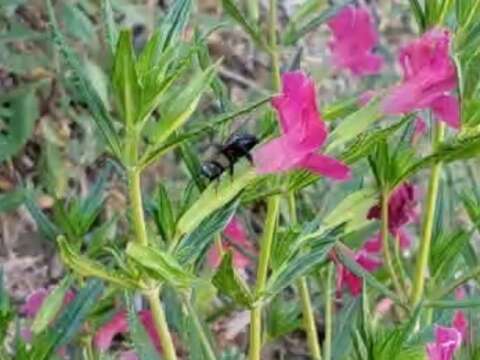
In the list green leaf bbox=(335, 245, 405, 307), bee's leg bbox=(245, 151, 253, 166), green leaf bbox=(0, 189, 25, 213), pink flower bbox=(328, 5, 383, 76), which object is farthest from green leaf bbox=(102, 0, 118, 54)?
green leaf bbox=(0, 189, 25, 213)

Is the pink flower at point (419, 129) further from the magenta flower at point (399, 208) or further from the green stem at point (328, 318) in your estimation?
the green stem at point (328, 318)

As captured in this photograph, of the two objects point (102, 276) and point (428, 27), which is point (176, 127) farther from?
point (428, 27)

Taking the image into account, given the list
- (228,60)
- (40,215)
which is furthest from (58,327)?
(228,60)

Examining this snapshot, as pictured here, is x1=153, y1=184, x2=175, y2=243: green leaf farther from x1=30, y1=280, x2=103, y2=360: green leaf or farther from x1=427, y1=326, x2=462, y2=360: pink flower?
x1=427, y1=326, x2=462, y2=360: pink flower

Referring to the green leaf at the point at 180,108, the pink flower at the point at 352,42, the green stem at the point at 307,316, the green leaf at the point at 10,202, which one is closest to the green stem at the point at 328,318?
the green stem at the point at 307,316

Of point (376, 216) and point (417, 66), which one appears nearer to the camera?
point (417, 66)
